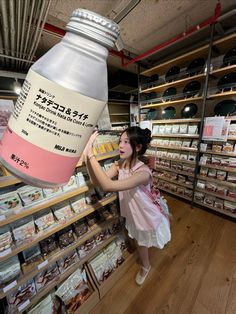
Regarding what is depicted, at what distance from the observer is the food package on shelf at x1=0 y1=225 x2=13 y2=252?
82 cm

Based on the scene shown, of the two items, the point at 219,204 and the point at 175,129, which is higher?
the point at 175,129

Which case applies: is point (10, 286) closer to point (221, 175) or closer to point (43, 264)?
point (43, 264)

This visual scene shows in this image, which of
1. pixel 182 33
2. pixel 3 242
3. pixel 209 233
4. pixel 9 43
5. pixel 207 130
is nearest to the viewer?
pixel 3 242

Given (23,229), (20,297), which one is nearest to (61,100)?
(23,229)

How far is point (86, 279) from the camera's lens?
4.19 ft

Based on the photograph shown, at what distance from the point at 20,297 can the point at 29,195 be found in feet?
2.26

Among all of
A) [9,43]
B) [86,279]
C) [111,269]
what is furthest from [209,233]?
[9,43]

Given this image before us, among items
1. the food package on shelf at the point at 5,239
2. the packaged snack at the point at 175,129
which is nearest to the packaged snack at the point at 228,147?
the packaged snack at the point at 175,129

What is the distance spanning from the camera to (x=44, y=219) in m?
0.98

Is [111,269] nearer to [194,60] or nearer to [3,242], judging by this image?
[3,242]

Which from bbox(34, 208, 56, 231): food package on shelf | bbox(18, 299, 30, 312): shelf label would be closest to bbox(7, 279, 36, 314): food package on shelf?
bbox(18, 299, 30, 312): shelf label

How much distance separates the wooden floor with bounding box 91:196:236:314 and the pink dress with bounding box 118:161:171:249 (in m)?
0.48

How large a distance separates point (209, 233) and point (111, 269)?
1385 millimetres

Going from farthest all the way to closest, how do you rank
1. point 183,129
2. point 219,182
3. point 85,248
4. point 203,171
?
point 183,129 < point 203,171 < point 219,182 < point 85,248
